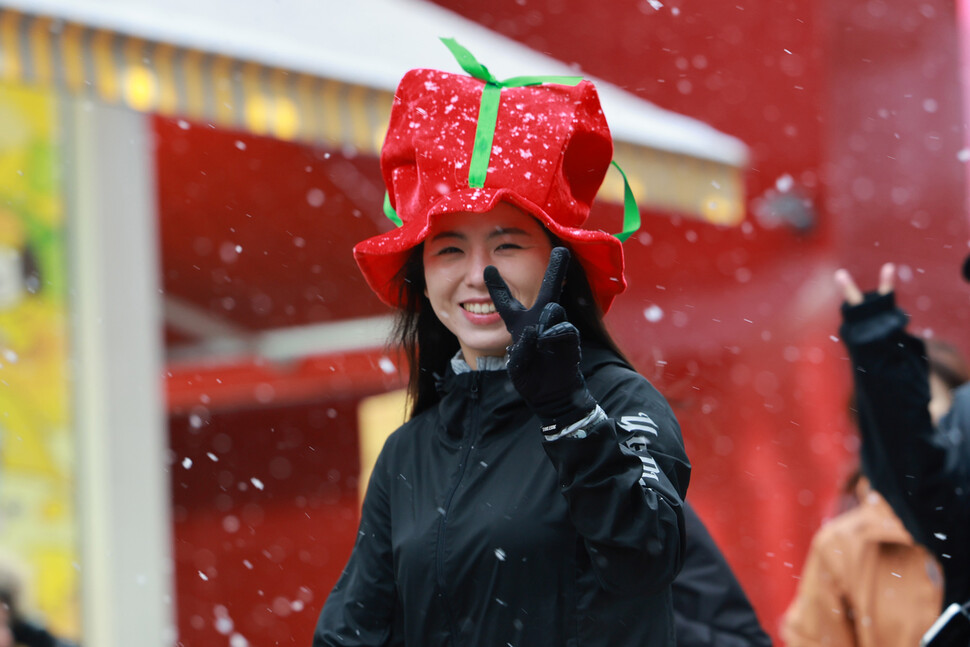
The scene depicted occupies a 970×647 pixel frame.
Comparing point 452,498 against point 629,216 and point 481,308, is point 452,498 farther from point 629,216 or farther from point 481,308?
point 629,216

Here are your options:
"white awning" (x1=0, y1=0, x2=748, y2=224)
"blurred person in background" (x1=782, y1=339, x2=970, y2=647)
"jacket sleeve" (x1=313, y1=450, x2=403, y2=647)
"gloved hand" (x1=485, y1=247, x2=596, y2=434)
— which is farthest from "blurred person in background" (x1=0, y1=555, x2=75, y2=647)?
"gloved hand" (x1=485, y1=247, x2=596, y2=434)

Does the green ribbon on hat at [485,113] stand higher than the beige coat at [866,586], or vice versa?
the green ribbon on hat at [485,113]

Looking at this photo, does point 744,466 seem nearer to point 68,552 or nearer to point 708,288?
point 708,288

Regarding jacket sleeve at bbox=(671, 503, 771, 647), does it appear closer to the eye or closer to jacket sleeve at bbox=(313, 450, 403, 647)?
jacket sleeve at bbox=(313, 450, 403, 647)

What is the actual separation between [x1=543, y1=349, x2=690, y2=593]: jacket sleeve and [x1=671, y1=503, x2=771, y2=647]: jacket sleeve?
0.94 metres

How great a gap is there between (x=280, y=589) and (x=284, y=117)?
7.94ft

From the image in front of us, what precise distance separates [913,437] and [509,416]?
3.71 ft

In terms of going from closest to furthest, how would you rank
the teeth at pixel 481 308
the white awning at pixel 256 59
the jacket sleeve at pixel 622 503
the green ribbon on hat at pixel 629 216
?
the jacket sleeve at pixel 622 503
the teeth at pixel 481 308
the green ribbon on hat at pixel 629 216
the white awning at pixel 256 59

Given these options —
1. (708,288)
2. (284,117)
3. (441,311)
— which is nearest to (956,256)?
(708,288)

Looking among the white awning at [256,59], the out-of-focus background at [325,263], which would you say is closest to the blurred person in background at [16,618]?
the out-of-focus background at [325,263]

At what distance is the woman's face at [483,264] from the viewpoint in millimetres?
1620

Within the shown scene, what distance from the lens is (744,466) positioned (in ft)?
19.9

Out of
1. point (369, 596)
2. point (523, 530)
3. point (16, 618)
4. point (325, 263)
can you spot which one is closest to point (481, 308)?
point (523, 530)

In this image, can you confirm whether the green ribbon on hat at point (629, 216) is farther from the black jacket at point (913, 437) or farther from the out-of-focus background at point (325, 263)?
the out-of-focus background at point (325, 263)
